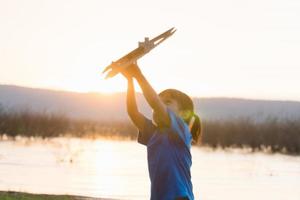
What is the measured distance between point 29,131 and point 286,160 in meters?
8.41

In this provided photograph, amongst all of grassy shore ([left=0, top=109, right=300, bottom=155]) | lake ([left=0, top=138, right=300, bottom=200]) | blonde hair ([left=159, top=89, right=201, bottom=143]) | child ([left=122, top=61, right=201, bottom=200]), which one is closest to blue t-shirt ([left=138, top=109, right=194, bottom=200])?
child ([left=122, top=61, right=201, bottom=200])

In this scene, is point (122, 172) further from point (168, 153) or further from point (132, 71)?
point (132, 71)

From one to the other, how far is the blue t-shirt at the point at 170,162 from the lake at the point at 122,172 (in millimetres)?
8796

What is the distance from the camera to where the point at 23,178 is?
15.9 meters

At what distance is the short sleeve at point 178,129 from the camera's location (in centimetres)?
482

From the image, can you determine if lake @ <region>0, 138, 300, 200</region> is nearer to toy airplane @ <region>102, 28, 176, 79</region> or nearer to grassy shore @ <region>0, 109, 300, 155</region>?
grassy shore @ <region>0, 109, 300, 155</region>

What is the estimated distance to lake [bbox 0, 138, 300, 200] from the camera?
15.0m

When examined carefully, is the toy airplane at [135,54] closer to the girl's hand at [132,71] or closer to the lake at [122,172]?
the girl's hand at [132,71]

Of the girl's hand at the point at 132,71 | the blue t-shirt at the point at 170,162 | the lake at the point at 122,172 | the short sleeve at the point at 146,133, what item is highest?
the girl's hand at the point at 132,71

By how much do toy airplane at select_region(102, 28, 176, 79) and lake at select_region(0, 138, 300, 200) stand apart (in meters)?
9.14

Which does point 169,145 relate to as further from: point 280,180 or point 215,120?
point 215,120

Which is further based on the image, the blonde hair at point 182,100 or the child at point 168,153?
the blonde hair at point 182,100

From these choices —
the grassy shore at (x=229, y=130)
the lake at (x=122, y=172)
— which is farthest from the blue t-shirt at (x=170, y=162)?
the grassy shore at (x=229, y=130)

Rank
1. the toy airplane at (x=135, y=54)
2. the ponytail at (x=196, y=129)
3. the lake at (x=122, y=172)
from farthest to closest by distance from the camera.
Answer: the lake at (x=122, y=172) → the ponytail at (x=196, y=129) → the toy airplane at (x=135, y=54)
